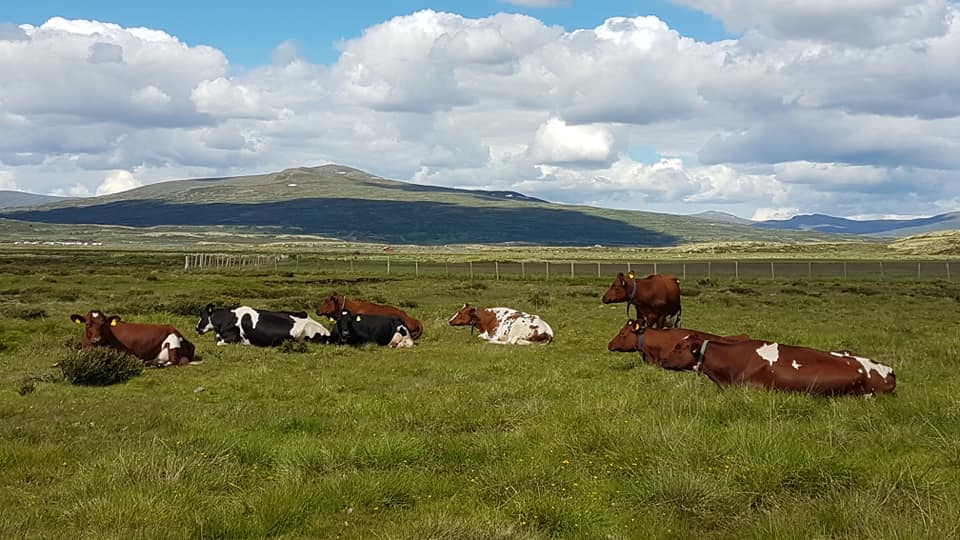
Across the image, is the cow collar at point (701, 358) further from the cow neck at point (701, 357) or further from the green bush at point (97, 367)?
the green bush at point (97, 367)

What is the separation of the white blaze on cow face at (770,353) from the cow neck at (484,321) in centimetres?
1056

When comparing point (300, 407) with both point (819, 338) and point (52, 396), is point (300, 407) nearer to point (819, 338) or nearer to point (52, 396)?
point (52, 396)

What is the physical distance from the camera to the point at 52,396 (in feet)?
40.7

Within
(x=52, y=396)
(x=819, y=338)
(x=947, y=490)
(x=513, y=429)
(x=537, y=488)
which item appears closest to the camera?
(x=947, y=490)

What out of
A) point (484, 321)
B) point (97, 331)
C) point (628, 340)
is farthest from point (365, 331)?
point (628, 340)

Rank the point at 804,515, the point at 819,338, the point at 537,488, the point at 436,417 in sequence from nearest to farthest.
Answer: the point at 804,515 → the point at 537,488 → the point at 436,417 → the point at 819,338

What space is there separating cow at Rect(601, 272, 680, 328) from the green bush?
1204 centimetres

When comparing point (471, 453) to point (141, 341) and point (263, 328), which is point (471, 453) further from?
point (263, 328)

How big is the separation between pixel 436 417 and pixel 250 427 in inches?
91.1

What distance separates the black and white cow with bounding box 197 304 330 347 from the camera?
63.9 feet

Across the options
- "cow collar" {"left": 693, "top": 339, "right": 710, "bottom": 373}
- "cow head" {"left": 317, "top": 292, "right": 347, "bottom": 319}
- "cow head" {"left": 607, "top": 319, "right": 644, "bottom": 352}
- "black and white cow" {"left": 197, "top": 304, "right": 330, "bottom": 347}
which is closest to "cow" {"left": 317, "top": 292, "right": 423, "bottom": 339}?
"cow head" {"left": 317, "top": 292, "right": 347, "bottom": 319}

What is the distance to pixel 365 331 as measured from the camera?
19.9 metres

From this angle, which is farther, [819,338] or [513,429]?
[819,338]

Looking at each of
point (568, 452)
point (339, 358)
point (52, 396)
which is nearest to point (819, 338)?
point (339, 358)
